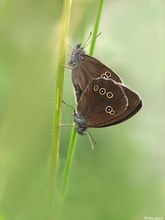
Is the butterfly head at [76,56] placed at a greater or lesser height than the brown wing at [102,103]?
greater

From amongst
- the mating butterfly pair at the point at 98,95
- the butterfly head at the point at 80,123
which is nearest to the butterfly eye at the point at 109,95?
the mating butterfly pair at the point at 98,95

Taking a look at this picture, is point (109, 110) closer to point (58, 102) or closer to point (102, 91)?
point (102, 91)

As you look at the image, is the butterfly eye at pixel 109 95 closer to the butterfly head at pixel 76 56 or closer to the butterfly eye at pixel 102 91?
the butterfly eye at pixel 102 91

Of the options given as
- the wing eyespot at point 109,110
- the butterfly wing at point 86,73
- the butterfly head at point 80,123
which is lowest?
the butterfly head at point 80,123

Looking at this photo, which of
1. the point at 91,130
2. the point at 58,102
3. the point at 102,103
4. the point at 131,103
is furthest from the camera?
the point at 91,130

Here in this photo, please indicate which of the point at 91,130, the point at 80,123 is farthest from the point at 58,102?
the point at 91,130

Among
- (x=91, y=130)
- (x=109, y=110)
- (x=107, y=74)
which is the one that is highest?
(x=107, y=74)

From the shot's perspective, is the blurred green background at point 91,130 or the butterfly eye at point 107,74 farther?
the butterfly eye at point 107,74

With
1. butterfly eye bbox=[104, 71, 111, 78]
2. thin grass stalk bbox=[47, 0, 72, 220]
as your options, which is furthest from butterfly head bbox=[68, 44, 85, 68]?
thin grass stalk bbox=[47, 0, 72, 220]

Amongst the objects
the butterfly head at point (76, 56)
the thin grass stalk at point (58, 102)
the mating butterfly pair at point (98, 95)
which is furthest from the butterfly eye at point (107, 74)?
the thin grass stalk at point (58, 102)
